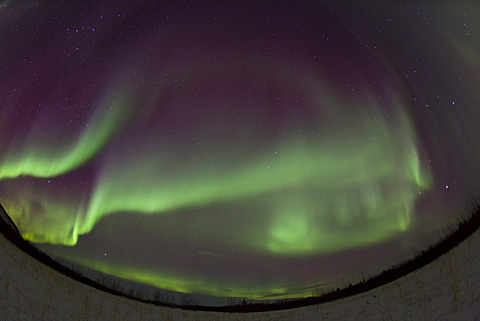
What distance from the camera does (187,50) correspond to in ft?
7.73

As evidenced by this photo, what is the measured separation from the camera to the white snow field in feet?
5.04

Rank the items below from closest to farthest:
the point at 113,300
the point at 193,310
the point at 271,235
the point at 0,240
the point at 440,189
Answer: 1. the point at 0,240
2. the point at 113,300
3. the point at 193,310
4. the point at 440,189
5. the point at 271,235

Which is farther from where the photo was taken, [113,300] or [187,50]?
[187,50]

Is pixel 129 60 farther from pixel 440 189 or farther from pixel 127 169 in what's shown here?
pixel 440 189

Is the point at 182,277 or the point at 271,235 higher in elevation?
the point at 271,235

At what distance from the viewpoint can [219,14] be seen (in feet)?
7.68

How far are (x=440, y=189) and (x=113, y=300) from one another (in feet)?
3.73

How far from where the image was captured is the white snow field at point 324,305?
5.04 ft

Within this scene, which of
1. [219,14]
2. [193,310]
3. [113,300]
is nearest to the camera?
[113,300]

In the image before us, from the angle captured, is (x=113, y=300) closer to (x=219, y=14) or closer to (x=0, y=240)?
(x=0, y=240)

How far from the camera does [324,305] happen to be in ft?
5.78

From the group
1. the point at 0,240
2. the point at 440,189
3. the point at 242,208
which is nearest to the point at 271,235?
the point at 242,208

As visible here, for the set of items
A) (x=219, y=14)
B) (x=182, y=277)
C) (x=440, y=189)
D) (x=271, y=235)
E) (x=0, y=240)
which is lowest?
(x=182, y=277)

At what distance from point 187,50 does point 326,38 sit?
0.55m
